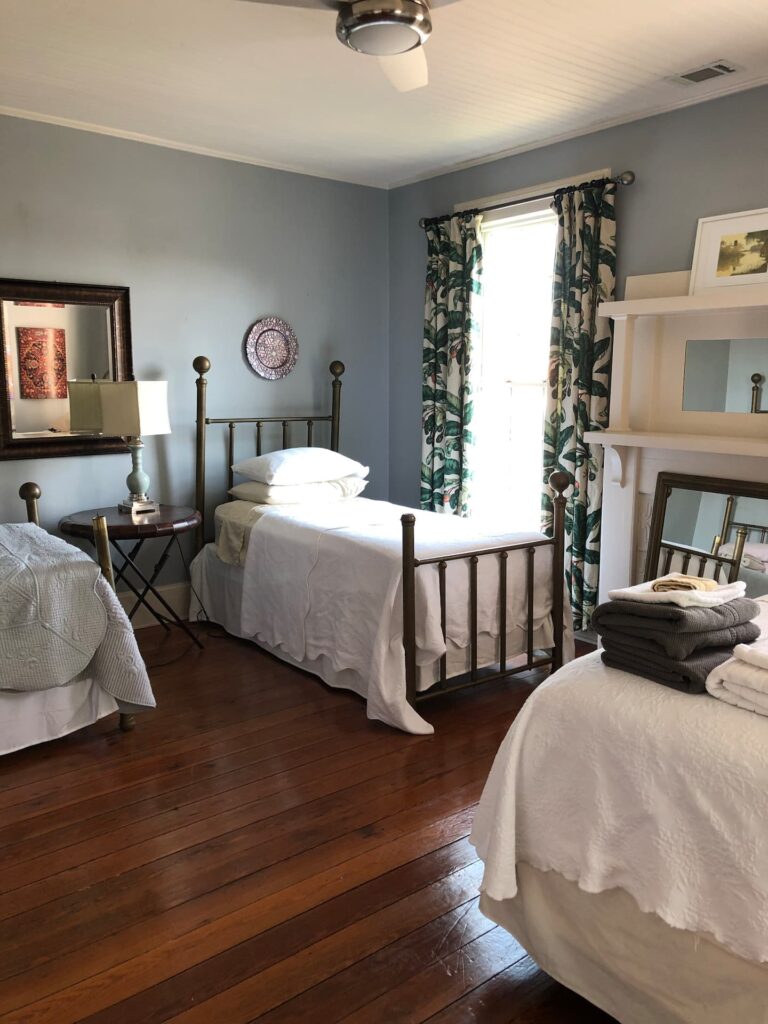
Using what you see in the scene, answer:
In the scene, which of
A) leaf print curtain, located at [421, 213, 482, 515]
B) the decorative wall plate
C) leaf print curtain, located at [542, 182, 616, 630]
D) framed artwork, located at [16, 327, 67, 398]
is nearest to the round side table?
framed artwork, located at [16, 327, 67, 398]

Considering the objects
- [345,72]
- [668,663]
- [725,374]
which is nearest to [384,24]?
[345,72]

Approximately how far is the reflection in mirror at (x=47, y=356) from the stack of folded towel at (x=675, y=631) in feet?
9.97

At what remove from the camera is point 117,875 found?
7.43 ft

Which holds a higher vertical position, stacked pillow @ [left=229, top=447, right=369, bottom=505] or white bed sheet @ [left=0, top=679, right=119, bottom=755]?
stacked pillow @ [left=229, top=447, right=369, bottom=505]

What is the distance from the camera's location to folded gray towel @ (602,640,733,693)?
1650 millimetres

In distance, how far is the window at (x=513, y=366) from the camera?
4.25 m

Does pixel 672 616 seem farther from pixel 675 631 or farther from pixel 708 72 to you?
pixel 708 72

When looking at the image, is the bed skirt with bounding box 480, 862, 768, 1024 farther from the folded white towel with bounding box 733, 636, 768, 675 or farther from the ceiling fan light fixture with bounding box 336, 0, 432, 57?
the ceiling fan light fixture with bounding box 336, 0, 432, 57

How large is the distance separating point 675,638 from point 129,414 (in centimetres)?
280

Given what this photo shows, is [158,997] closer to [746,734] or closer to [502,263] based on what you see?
[746,734]

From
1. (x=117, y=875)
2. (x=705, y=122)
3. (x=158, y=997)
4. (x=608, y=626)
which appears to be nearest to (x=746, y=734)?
(x=608, y=626)

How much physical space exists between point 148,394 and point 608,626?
2622mm

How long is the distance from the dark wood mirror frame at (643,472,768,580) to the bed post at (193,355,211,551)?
7.47 ft

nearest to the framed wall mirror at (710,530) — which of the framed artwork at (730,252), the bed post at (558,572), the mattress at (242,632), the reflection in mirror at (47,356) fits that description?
the bed post at (558,572)
